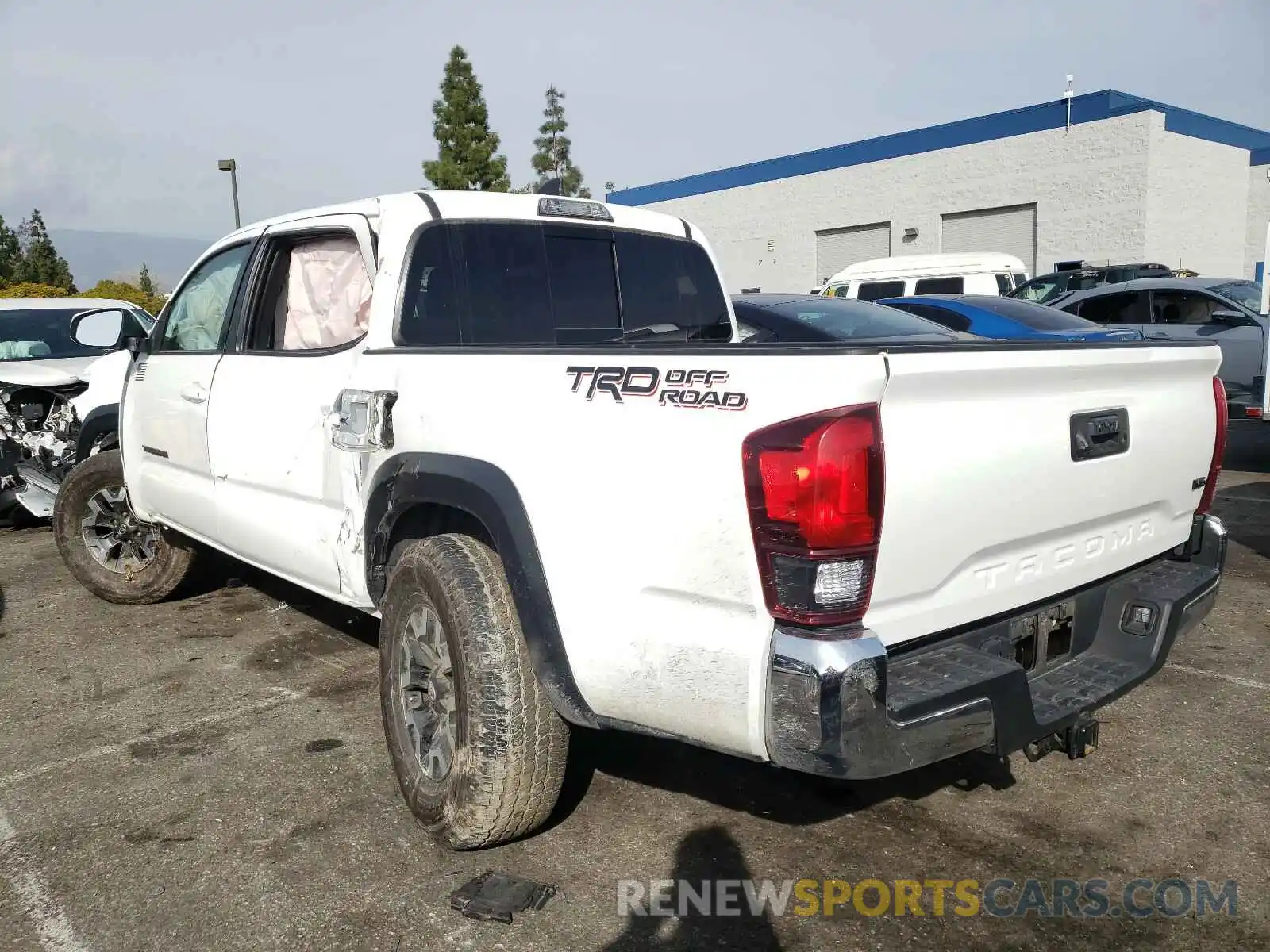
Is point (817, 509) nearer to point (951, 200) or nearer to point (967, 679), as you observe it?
point (967, 679)

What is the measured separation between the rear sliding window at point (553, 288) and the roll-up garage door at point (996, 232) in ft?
69.8

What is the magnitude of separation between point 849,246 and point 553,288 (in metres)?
25.5

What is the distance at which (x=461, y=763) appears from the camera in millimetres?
2883

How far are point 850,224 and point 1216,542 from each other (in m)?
25.6

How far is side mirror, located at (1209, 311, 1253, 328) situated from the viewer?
33.9ft

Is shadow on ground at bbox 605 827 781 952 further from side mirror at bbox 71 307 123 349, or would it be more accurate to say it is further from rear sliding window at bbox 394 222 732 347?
side mirror at bbox 71 307 123 349

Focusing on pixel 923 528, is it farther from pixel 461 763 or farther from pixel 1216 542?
pixel 1216 542

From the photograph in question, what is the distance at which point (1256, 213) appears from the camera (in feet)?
81.1

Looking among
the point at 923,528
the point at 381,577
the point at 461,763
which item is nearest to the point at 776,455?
the point at 923,528

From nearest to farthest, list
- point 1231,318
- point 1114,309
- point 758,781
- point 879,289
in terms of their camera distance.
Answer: point 758,781
point 1231,318
point 1114,309
point 879,289

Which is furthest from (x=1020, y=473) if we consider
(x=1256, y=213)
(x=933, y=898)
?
(x=1256, y=213)

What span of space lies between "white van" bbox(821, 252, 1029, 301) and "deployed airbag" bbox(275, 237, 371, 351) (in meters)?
11.7

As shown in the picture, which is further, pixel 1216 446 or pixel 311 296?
pixel 311 296

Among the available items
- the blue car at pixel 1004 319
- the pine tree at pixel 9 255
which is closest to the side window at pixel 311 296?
the blue car at pixel 1004 319
